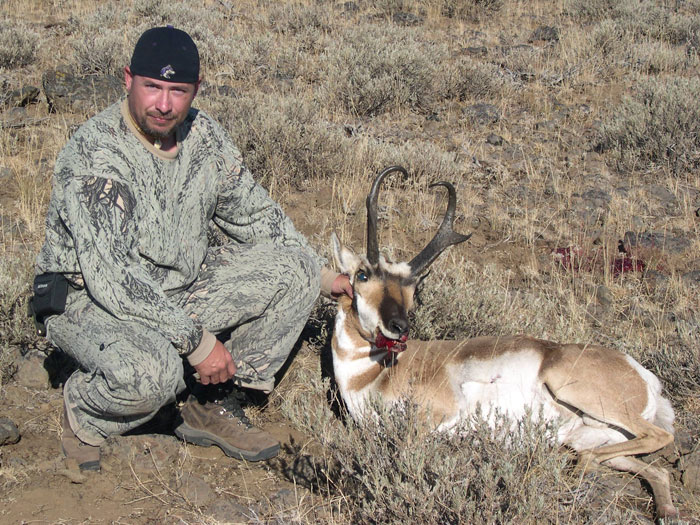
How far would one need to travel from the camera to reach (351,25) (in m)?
13.5

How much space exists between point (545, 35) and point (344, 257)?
10.2 meters

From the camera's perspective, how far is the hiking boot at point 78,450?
3.78m

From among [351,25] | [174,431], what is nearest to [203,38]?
[351,25]

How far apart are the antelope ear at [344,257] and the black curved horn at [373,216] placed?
19cm

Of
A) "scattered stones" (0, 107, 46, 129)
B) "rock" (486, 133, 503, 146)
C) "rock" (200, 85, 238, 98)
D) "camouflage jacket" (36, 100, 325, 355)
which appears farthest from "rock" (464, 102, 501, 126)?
"camouflage jacket" (36, 100, 325, 355)

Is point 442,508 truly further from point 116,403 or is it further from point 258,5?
point 258,5

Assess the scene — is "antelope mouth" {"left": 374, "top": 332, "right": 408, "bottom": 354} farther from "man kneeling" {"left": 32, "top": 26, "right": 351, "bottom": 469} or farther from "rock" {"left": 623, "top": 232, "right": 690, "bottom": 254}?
"rock" {"left": 623, "top": 232, "right": 690, "bottom": 254}

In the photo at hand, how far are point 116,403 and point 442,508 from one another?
1.68 meters

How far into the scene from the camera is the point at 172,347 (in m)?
3.73

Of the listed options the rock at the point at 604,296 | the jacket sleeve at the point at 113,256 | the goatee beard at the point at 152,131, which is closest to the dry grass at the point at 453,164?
the rock at the point at 604,296

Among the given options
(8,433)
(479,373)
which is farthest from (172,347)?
(479,373)

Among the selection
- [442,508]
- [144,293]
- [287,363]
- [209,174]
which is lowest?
[287,363]

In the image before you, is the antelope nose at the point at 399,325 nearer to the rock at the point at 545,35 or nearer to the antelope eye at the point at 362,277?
the antelope eye at the point at 362,277

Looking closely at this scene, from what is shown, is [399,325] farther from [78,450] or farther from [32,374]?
[32,374]
